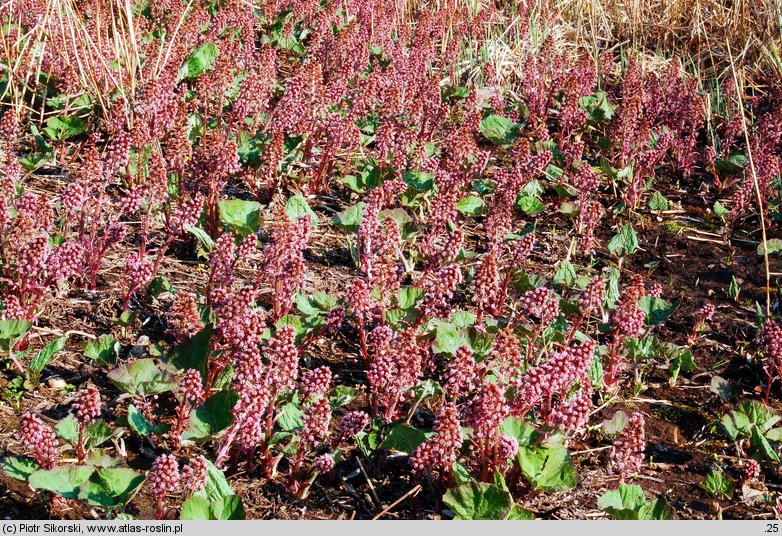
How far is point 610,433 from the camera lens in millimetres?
4102

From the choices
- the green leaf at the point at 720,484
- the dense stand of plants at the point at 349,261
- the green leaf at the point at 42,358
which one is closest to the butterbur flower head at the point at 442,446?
the dense stand of plants at the point at 349,261

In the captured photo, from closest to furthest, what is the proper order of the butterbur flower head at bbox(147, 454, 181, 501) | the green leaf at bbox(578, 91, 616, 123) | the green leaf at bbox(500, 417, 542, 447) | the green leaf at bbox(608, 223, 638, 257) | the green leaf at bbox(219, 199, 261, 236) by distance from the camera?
the butterbur flower head at bbox(147, 454, 181, 501) → the green leaf at bbox(500, 417, 542, 447) → the green leaf at bbox(219, 199, 261, 236) → the green leaf at bbox(608, 223, 638, 257) → the green leaf at bbox(578, 91, 616, 123)

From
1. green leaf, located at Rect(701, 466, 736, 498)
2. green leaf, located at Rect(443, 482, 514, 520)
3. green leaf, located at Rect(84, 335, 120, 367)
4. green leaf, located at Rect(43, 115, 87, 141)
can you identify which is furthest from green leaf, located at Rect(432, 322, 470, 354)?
green leaf, located at Rect(43, 115, 87, 141)

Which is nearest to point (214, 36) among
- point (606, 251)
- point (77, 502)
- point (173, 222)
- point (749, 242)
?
point (173, 222)

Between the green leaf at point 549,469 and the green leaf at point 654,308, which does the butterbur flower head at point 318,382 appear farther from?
the green leaf at point 654,308

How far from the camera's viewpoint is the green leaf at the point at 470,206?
604 cm

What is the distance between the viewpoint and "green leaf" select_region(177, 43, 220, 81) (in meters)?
7.21

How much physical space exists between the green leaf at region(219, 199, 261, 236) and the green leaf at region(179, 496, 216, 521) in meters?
Result: 2.27

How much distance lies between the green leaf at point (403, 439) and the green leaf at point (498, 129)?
394 cm

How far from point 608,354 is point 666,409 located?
0.40 m

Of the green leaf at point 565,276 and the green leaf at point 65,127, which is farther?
the green leaf at point 65,127

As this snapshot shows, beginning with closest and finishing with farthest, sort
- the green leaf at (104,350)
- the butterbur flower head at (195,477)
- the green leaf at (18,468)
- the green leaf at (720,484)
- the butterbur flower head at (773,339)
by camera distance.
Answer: the butterbur flower head at (195,477) < the green leaf at (18,468) < the green leaf at (720,484) < the green leaf at (104,350) < the butterbur flower head at (773,339)

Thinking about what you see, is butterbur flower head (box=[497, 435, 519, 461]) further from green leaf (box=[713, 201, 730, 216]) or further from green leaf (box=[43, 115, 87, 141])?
green leaf (box=[43, 115, 87, 141])

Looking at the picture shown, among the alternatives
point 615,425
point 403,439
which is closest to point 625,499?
point 615,425
